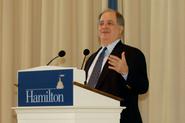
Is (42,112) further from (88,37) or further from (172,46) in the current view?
(88,37)

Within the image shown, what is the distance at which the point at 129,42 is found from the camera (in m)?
4.59

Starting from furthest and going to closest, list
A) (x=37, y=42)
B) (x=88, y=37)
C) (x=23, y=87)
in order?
1. (x=37, y=42)
2. (x=88, y=37)
3. (x=23, y=87)

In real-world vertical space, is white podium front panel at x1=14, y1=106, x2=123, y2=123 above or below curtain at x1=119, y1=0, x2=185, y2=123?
below

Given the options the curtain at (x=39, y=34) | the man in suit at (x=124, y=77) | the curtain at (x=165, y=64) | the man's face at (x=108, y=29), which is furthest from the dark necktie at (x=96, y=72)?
the curtain at (x=39, y=34)

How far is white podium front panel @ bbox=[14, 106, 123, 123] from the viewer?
238 cm

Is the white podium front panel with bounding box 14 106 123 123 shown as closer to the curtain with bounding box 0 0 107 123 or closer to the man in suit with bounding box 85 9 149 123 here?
the man in suit with bounding box 85 9 149 123

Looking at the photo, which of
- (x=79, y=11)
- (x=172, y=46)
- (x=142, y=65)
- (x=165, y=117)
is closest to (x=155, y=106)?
(x=165, y=117)

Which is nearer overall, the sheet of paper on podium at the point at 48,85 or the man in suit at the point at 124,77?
the sheet of paper on podium at the point at 48,85

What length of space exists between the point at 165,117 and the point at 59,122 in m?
2.06

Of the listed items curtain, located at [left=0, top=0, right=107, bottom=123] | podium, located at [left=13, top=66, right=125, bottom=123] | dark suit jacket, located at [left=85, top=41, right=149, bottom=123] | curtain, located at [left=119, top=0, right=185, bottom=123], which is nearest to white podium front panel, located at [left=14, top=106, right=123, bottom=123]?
podium, located at [left=13, top=66, right=125, bottom=123]

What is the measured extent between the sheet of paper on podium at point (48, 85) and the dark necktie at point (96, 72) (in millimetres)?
942

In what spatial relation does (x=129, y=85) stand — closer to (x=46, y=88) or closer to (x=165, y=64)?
(x=46, y=88)

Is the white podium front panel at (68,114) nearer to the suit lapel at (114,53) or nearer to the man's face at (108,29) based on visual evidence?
the suit lapel at (114,53)

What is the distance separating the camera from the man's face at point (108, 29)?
3773 mm
